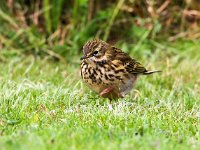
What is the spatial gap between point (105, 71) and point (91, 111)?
98 cm

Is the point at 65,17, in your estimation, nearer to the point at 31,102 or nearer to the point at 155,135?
the point at 31,102

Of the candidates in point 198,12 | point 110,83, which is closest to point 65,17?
point 198,12

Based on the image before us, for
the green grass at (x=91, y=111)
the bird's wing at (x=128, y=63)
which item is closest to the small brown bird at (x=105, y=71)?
the bird's wing at (x=128, y=63)

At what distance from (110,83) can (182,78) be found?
208 centimetres

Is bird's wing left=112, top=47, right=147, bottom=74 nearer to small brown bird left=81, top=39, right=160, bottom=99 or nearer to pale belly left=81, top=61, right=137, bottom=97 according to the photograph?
small brown bird left=81, top=39, right=160, bottom=99

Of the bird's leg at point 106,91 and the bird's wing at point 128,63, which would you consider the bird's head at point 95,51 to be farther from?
the bird's leg at point 106,91

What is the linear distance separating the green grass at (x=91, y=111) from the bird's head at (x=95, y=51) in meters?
0.42

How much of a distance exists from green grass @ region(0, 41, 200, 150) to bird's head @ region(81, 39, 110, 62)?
0.42 m

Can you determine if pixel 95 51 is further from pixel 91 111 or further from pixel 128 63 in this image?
pixel 91 111

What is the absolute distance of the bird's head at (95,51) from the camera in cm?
718

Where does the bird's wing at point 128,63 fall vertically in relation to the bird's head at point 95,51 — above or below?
below

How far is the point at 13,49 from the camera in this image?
10688 millimetres

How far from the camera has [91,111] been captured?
6246 mm

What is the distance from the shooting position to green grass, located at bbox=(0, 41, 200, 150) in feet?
16.3
